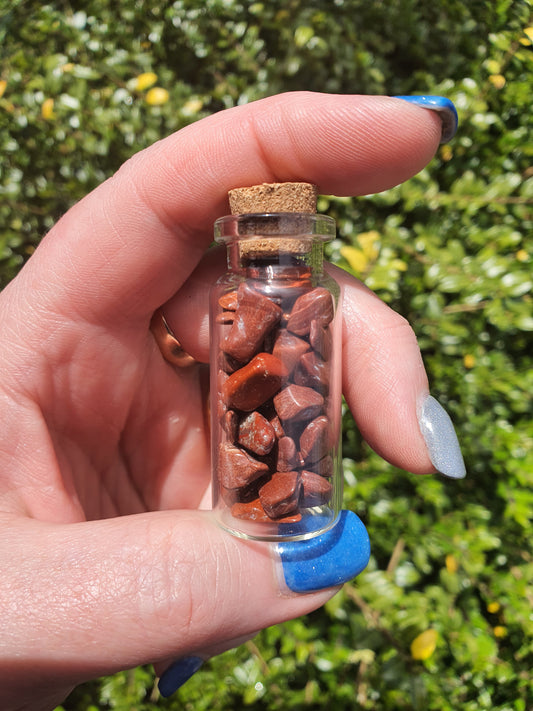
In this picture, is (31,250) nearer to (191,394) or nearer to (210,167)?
(191,394)

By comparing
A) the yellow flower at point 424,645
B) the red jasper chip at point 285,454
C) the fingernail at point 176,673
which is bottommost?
the yellow flower at point 424,645

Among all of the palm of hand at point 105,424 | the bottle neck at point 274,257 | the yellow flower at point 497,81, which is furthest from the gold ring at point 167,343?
the yellow flower at point 497,81

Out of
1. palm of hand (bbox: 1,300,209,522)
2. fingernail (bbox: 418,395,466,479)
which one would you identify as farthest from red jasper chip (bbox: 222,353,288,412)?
palm of hand (bbox: 1,300,209,522)

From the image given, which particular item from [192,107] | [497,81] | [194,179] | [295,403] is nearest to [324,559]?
[295,403]

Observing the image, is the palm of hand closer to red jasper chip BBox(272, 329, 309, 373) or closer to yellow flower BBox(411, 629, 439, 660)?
red jasper chip BBox(272, 329, 309, 373)

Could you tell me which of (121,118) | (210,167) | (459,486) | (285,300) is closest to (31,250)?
(121,118)

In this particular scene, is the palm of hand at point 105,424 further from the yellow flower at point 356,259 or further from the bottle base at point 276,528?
the yellow flower at point 356,259
